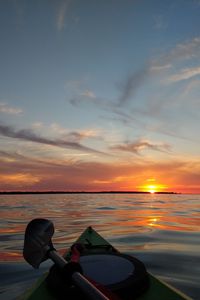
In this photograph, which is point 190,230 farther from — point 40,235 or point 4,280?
point 40,235

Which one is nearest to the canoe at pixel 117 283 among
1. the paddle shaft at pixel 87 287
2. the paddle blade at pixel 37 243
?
the paddle blade at pixel 37 243

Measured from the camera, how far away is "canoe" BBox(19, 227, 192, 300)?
3.34 metres

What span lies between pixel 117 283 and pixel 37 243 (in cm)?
115

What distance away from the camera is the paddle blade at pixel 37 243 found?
12.2 ft

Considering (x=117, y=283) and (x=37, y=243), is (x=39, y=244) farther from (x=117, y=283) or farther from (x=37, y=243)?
(x=117, y=283)

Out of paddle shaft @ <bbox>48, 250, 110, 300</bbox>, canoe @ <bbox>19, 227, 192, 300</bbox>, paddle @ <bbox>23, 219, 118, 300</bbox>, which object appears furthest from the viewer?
paddle @ <bbox>23, 219, 118, 300</bbox>

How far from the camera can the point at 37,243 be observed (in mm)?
3734

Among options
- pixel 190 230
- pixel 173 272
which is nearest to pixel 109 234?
pixel 190 230

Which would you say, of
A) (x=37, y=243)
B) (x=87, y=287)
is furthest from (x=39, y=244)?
(x=87, y=287)

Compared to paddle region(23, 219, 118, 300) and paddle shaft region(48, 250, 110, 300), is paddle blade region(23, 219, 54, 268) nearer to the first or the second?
paddle region(23, 219, 118, 300)

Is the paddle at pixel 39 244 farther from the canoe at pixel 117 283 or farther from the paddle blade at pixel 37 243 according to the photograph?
the canoe at pixel 117 283

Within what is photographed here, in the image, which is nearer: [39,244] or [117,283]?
[117,283]

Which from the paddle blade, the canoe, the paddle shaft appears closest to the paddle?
the paddle blade

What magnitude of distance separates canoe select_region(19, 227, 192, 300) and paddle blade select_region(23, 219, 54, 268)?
281 millimetres
